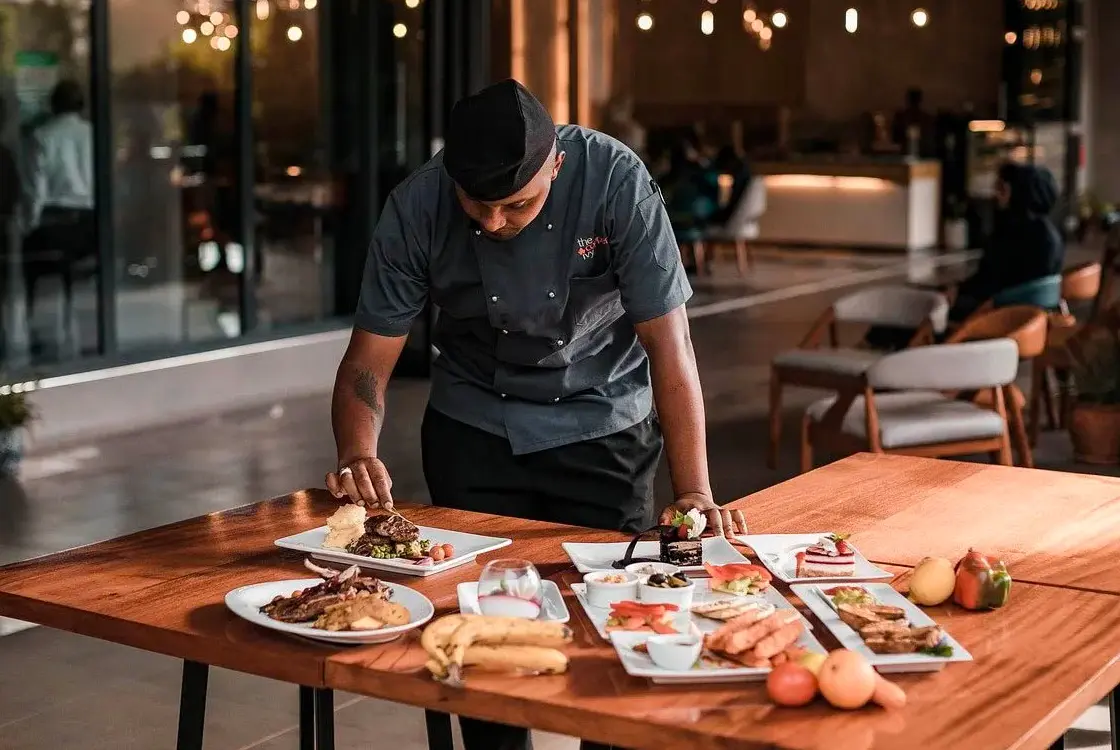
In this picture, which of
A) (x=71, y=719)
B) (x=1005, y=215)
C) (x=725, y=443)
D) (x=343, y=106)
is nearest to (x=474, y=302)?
(x=71, y=719)

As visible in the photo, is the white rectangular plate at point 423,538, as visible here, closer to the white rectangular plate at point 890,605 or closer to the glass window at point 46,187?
the white rectangular plate at point 890,605

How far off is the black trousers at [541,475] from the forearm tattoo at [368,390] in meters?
0.21

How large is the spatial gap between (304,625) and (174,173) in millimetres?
7673

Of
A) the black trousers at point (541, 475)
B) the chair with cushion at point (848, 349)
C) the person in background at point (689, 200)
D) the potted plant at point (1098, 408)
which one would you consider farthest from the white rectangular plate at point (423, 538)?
the person in background at point (689, 200)

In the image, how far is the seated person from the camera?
7.70 metres

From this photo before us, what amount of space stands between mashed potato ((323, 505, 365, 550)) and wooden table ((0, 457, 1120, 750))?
2.5 inches

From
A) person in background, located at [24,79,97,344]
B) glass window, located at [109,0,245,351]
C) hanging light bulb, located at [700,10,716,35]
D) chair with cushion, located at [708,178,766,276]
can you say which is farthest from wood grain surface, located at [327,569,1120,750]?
hanging light bulb, located at [700,10,716,35]

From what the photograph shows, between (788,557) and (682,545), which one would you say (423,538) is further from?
(788,557)

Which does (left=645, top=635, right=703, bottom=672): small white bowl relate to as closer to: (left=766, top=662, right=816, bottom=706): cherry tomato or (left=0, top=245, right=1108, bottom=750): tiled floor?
(left=766, top=662, right=816, bottom=706): cherry tomato

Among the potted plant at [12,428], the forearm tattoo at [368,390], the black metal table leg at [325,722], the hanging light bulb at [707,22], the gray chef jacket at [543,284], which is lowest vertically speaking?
the potted plant at [12,428]

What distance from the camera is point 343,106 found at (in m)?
10.1

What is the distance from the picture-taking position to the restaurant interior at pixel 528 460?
6.53 ft

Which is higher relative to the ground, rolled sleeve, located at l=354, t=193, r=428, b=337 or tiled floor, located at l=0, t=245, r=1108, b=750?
rolled sleeve, located at l=354, t=193, r=428, b=337

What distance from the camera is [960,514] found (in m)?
2.87
